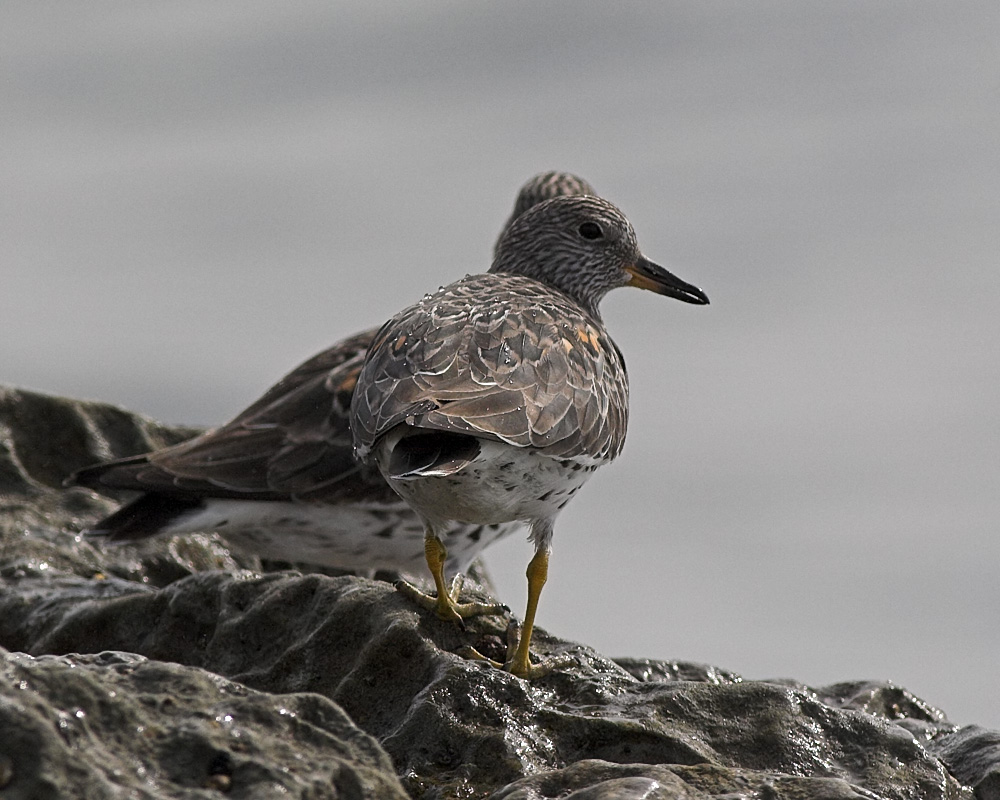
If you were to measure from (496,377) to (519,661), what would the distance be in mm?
1065

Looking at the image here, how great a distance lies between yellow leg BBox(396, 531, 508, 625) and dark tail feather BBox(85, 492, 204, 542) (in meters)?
2.07

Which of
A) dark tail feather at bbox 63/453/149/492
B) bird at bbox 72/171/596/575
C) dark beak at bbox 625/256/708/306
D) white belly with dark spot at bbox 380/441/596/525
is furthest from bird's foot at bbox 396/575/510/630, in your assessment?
dark beak at bbox 625/256/708/306

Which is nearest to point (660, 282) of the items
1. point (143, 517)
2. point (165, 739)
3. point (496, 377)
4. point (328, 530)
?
point (328, 530)

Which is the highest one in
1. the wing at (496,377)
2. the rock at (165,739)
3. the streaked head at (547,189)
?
the streaked head at (547,189)

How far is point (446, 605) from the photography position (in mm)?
5637

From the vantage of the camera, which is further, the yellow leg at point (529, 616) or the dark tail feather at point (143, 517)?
the dark tail feather at point (143, 517)

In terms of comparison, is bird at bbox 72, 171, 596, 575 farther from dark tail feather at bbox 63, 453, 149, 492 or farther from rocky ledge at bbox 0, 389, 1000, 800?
rocky ledge at bbox 0, 389, 1000, 800

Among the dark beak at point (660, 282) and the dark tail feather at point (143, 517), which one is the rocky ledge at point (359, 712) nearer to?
the dark tail feather at point (143, 517)

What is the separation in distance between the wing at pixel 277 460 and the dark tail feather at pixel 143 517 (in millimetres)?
63

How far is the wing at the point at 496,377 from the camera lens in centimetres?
544

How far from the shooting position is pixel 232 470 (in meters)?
8.13

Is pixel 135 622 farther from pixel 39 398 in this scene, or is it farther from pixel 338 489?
pixel 39 398

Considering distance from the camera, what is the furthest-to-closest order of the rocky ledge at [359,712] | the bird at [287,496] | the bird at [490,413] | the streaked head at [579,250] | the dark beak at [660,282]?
the dark beak at [660,282], the streaked head at [579,250], the bird at [287,496], the bird at [490,413], the rocky ledge at [359,712]

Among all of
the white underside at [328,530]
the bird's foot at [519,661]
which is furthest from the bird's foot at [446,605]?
the white underside at [328,530]
